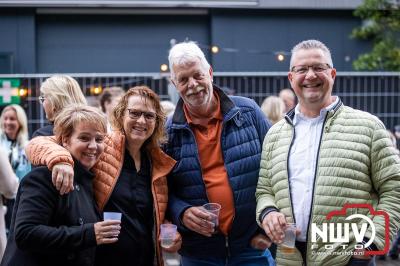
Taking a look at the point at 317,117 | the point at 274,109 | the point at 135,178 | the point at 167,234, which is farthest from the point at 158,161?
the point at 274,109

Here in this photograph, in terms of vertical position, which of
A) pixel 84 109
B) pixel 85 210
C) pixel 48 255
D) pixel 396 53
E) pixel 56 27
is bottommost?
pixel 48 255

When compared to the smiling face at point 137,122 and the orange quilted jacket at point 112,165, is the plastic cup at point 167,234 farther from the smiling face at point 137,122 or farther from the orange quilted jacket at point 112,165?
the smiling face at point 137,122

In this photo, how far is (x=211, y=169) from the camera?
11.3 feet

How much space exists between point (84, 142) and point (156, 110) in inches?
23.2

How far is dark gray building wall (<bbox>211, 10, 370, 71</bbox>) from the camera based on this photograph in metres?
17.0

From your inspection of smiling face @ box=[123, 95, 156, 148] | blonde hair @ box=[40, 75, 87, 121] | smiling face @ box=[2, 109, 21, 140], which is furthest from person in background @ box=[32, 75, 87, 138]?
smiling face @ box=[2, 109, 21, 140]

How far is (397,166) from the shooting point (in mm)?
2783

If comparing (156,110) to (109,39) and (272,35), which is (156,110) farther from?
(272,35)

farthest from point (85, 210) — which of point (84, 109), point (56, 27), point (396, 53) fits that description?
point (56, 27)

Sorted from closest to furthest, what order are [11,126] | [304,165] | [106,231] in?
[106,231], [304,165], [11,126]

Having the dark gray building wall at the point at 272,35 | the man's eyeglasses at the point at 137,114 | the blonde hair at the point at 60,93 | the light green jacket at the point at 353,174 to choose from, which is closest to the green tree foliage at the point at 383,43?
the dark gray building wall at the point at 272,35

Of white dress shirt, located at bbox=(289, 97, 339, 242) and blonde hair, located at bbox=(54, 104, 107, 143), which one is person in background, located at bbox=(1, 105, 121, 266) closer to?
blonde hair, located at bbox=(54, 104, 107, 143)

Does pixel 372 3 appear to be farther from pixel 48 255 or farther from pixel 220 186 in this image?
pixel 48 255

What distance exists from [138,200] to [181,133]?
0.54 m
